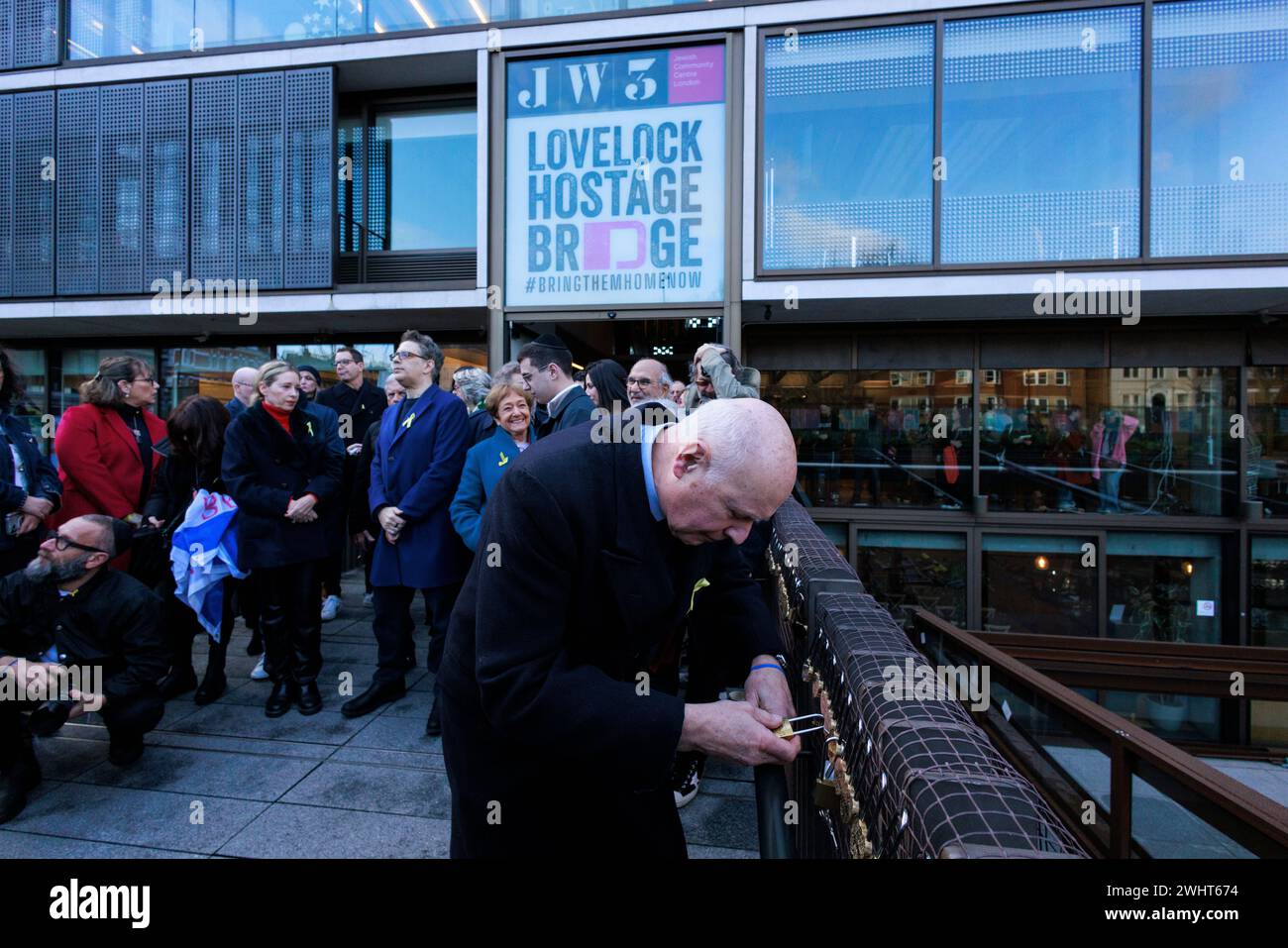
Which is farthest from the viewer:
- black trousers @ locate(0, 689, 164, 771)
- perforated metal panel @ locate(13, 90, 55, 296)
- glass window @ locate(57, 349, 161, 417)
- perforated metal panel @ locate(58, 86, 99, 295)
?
glass window @ locate(57, 349, 161, 417)

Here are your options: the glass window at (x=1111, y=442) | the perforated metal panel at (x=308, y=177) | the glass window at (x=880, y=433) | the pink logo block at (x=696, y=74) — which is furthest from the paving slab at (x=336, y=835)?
the glass window at (x=1111, y=442)

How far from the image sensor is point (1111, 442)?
8891 millimetres

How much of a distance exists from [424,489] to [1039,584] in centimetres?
818

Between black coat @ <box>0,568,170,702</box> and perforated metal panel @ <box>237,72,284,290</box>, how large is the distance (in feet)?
20.1

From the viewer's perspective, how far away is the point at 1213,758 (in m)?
8.50

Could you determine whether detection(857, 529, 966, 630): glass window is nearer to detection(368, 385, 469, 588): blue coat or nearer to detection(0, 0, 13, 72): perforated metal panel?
detection(368, 385, 469, 588): blue coat

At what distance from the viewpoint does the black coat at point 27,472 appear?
163 inches

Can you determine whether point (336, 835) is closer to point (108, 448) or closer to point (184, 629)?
point (184, 629)

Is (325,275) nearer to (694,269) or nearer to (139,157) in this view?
(139,157)

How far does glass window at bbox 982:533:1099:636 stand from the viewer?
8.80 meters

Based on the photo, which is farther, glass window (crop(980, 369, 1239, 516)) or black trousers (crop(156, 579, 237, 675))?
glass window (crop(980, 369, 1239, 516))

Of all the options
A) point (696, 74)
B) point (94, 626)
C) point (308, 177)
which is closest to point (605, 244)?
point (696, 74)

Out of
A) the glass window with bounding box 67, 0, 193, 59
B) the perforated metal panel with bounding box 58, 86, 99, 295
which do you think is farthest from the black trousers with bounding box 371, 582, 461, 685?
the glass window with bounding box 67, 0, 193, 59

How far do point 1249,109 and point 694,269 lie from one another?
6265 mm
